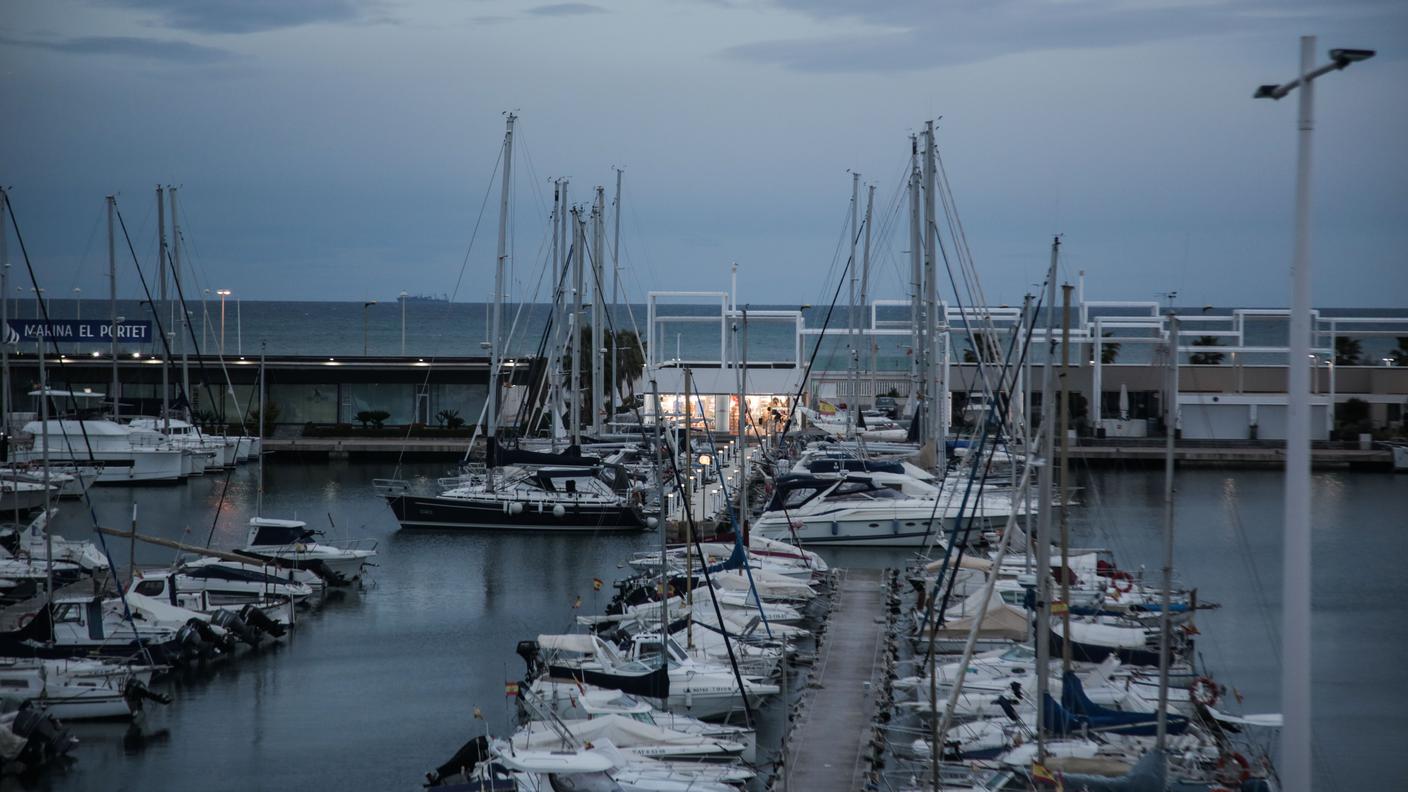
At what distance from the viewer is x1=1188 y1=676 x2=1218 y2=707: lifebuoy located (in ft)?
62.2

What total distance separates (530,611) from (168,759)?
449 inches

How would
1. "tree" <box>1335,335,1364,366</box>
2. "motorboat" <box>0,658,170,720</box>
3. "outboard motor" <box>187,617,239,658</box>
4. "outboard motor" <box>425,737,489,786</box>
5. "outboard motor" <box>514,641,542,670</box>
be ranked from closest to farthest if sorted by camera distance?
"outboard motor" <box>425,737,489,786</box>, "motorboat" <box>0,658,170,720</box>, "outboard motor" <box>514,641,542,670</box>, "outboard motor" <box>187,617,239,658</box>, "tree" <box>1335,335,1364,366</box>

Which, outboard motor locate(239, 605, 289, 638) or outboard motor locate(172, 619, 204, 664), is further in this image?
outboard motor locate(239, 605, 289, 638)

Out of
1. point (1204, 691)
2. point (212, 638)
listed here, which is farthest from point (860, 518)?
point (212, 638)

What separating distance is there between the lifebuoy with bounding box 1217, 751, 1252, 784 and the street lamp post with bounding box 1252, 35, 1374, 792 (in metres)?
8.05

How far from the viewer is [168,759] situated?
2030 cm

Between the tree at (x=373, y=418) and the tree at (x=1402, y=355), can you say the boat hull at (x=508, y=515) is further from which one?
the tree at (x=1402, y=355)

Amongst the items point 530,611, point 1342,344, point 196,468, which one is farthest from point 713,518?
point 1342,344

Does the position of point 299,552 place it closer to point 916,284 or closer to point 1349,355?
point 916,284

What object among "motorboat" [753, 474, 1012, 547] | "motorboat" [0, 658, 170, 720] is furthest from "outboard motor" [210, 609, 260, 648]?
"motorboat" [753, 474, 1012, 547]

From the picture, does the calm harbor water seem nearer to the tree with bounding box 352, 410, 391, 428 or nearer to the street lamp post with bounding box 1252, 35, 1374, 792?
the street lamp post with bounding box 1252, 35, 1374, 792

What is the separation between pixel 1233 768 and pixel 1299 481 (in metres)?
9.03

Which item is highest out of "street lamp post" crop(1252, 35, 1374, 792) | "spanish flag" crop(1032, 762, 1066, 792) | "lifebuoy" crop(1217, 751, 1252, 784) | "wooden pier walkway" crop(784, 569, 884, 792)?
"street lamp post" crop(1252, 35, 1374, 792)

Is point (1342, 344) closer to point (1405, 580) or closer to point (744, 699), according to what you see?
point (1405, 580)
